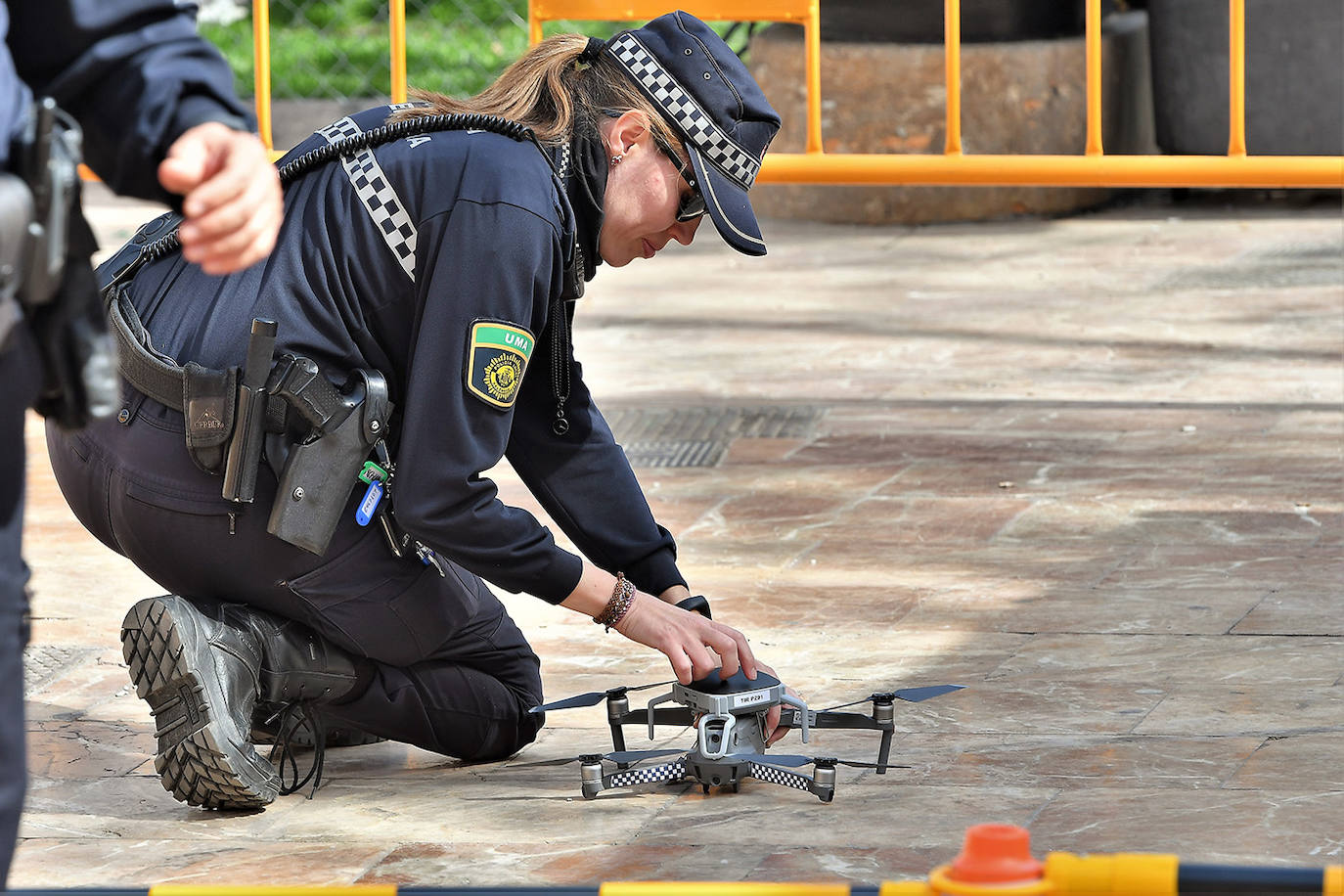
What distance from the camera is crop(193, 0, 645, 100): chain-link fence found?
36.4 feet

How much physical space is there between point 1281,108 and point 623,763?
20.6ft

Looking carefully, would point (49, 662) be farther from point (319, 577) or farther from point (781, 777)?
point (781, 777)

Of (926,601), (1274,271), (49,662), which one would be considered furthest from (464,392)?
(1274,271)

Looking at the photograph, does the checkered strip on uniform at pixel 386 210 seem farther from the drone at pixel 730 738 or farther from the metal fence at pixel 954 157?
the metal fence at pixel 954 157

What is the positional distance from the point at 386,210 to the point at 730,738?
0.89 metres

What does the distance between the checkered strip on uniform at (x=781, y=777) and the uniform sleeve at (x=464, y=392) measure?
0.44 meters

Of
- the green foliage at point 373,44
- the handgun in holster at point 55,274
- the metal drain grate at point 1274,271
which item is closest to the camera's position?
the handgun in holster at point 55,274

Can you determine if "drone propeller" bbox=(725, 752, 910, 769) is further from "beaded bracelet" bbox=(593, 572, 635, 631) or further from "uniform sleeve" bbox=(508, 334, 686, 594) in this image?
"uniform sleeve" bbox=(508, 334, 686, 594)

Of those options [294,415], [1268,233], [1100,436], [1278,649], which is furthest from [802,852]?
[1268,233]

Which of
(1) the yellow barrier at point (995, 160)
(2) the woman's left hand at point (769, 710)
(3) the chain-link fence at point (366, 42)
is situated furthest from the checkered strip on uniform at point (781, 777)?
(3) the chain-link fence at point (366, 42)

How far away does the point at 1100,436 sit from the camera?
16.8 ft

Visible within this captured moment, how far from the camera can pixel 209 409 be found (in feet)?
9.25

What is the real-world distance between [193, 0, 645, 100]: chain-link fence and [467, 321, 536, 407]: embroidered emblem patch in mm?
8109

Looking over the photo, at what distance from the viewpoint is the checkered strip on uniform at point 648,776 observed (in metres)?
2.86
